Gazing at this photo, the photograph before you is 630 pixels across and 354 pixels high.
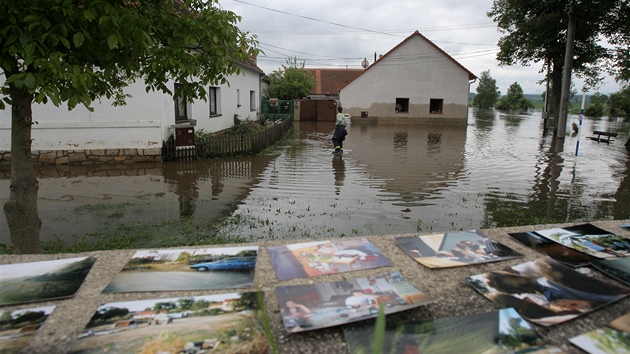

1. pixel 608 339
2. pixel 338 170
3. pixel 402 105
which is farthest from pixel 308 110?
pixel 608 339

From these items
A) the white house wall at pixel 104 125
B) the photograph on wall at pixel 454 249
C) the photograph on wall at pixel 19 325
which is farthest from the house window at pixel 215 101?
the photograph on wall at pixel 19 325

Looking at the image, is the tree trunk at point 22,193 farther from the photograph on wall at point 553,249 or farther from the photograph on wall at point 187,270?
the photograph on wall at point 553,249

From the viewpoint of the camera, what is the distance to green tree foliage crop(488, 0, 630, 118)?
18.9 meters

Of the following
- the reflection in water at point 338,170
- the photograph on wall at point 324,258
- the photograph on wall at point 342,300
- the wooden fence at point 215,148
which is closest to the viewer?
the photograph on wall at point 342,300

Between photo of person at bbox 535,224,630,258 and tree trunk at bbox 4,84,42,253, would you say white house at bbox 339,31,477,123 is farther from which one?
tree trunk at bbox 4,84,42,253

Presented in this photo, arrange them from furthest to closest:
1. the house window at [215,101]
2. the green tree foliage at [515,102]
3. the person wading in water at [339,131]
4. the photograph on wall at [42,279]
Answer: the green tree foliage at [515,102] < the house window at [215,101] < the person wading in water at [339,131] < the photograph on wall at [42,279]

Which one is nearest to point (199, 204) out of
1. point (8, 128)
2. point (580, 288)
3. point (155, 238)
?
point (155, 238)

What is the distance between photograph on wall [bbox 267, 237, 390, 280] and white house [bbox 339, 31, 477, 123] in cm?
2847

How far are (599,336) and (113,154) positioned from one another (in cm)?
1222

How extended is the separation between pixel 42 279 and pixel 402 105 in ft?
103

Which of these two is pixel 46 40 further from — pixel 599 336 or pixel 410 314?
pixel 599 336

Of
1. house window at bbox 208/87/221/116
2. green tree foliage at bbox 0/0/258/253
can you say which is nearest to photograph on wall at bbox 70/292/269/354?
green tree foliage at bbox 0/0/258/253

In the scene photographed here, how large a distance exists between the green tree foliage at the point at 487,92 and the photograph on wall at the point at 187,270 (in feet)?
294

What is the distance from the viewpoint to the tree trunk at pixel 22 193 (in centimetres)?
415
